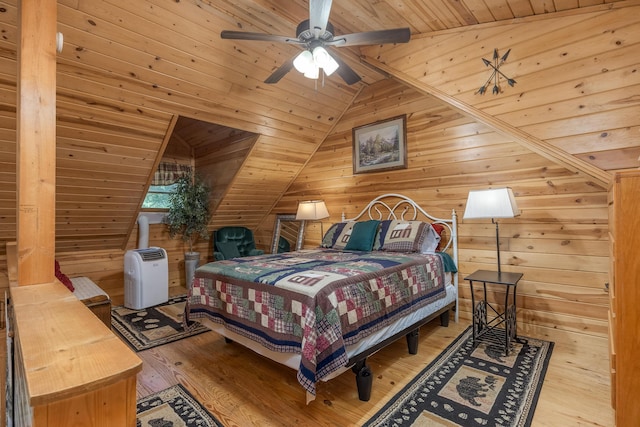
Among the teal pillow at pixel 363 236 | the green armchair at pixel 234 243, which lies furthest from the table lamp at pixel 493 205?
the green armchair at pixel 234 243

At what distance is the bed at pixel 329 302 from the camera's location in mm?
1846

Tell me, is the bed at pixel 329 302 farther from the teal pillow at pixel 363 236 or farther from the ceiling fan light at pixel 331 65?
the ceiling fan light at pixel 331 65

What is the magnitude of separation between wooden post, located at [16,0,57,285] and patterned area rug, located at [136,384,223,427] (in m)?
1.02

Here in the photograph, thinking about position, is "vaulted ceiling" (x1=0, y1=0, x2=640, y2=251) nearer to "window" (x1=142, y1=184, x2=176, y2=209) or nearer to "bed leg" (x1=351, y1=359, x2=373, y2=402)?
"window" (x1=142, y1=184, x2=176, y2=209)

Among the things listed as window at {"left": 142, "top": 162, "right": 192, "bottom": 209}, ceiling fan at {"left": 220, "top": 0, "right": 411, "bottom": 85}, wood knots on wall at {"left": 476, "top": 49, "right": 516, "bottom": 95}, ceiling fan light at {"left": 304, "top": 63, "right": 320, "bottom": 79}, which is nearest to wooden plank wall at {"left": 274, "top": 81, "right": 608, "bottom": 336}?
wood knots on wall at {"left": 476, "top": 49, "right": 516, "bottom": 95}

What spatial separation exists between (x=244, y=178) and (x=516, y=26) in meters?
3.51

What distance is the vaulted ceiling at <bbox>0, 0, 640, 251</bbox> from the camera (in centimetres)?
228

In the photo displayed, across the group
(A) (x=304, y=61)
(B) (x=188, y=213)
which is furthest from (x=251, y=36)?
(B) (x=188, y=213)

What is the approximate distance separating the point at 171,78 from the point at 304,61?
1.40m

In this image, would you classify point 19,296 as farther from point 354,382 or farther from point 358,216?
point 358,216

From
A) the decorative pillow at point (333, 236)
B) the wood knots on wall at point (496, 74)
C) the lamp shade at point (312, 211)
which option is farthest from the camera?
the lamp shade at point (312, 211)

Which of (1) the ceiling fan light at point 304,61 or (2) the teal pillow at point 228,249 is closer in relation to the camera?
(1) the ceiling fan light at point 304,61

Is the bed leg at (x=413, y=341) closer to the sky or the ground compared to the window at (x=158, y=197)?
closer to the ground

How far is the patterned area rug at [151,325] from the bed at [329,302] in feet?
1.45
